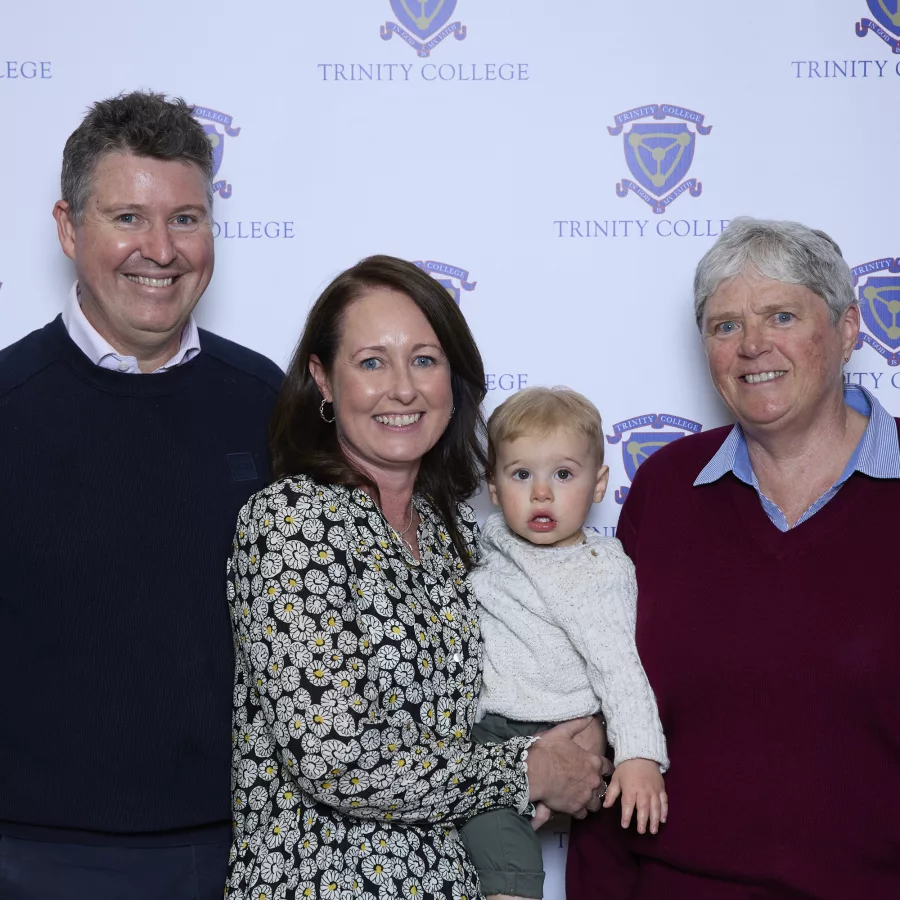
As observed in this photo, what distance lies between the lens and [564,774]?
1.78 m

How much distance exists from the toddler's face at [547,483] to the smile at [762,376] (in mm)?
295

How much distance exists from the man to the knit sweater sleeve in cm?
59

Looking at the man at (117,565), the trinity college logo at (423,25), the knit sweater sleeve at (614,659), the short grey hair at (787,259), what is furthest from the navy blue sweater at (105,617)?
the trinity college logo at (423,25)

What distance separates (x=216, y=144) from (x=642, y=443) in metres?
1.18

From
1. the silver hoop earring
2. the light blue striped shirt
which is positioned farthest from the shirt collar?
the silver hoop earring

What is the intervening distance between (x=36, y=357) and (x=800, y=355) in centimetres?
131

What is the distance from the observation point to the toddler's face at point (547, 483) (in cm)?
192

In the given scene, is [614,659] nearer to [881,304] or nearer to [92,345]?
[92,345]

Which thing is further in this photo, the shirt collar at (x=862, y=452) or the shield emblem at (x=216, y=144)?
the shield emblem at (x=216, y=144)

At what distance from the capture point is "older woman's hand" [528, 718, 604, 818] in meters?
1.75

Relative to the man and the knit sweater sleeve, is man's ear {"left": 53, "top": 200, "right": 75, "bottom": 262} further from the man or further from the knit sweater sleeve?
the knit sweater sleeve

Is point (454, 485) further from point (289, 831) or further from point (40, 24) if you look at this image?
point (40, 24)

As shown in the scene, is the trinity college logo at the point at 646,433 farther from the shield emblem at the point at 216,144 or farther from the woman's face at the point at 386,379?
the shield emblem at the point at 216,144

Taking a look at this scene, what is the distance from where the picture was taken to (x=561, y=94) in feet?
8.22
